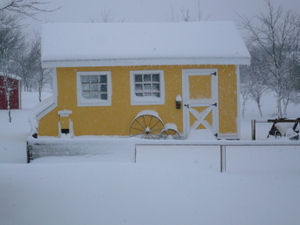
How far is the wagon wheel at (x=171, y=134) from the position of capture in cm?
1070

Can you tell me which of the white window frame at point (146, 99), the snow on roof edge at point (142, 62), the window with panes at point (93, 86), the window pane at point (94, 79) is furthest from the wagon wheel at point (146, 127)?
the window pane at point (94, 79)

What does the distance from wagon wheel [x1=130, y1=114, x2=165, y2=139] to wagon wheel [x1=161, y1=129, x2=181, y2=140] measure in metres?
0.16

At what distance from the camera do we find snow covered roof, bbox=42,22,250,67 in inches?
410

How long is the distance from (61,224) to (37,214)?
1.47 ft

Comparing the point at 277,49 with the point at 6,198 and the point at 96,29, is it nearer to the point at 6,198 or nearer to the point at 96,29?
the point at 96,29

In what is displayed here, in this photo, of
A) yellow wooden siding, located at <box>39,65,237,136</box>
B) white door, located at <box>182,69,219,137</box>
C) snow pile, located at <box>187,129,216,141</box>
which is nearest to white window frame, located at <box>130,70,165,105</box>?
yellow wooden siding, located at <box>39,65,237,136</box>

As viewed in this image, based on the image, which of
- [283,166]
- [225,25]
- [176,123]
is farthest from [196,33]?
[283,166]

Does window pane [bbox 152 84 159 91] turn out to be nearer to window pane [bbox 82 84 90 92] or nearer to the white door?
the white door

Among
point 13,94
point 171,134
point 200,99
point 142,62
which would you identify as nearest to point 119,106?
point 142,62

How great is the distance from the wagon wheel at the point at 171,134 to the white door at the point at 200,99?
0.34 metres

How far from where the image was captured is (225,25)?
12.6 m

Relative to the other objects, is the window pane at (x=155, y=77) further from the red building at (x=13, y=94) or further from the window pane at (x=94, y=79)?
the red building at (x=13, y=94)

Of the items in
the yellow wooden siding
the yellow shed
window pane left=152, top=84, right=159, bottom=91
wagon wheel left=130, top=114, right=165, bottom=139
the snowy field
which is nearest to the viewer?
the snowy field

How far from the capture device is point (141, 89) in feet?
35.7
